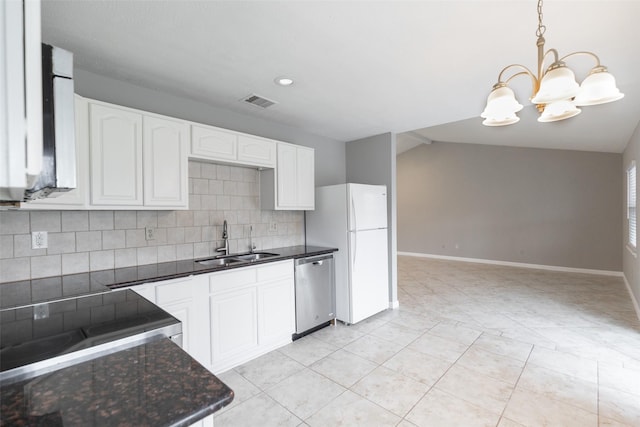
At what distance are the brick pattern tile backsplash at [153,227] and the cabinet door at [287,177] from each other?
1.07 feet

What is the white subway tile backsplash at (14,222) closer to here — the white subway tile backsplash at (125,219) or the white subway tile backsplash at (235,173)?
the white subway tile backsplash at (125,219)

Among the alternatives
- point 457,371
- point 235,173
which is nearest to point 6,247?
point 235,173

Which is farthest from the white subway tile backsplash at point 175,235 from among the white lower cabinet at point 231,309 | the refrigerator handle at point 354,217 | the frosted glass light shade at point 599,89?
the frosted glass light shade at point 599,89

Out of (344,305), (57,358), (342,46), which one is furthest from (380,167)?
(57,358)

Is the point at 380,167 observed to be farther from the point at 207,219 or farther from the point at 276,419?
the point at 276,419

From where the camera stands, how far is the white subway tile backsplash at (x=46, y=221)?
6.98 feet

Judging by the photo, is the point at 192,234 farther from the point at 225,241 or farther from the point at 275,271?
the point at 275,271

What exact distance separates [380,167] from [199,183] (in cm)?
253

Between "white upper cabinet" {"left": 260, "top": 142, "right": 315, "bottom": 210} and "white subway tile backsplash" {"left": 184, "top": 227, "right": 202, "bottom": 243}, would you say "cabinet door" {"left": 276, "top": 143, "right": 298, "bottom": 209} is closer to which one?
"white upper cabinet" {"left": 260, "top": 142, "right": 315, "bottom": 210}

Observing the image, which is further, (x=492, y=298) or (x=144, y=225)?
(x=492, y=298)

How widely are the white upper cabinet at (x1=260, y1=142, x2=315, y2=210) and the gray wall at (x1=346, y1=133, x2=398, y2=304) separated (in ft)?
3.60

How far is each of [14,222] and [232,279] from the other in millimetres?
1556

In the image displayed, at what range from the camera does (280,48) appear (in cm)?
212

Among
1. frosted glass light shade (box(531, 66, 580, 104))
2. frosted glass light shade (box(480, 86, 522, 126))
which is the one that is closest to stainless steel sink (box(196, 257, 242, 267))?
frosted glass light shade (box(480, 86, 522, 126))
